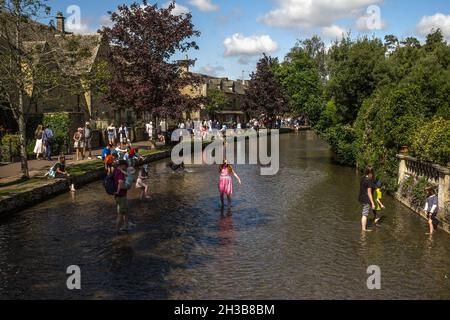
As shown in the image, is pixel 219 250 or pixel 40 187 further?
pixel 40 187

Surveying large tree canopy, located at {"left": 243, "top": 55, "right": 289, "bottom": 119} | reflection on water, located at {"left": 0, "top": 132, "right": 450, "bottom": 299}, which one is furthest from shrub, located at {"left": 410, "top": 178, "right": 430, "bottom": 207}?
large tree canopy, located at {"left": 243, "top": 55, "right": 289, "bottom": 119}

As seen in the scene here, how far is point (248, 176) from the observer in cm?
2372

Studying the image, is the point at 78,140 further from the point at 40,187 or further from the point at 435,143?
the point at 435,143

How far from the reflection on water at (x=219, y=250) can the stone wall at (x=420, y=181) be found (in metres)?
0.48

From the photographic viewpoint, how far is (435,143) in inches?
583

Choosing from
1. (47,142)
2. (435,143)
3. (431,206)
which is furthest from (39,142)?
(431,206)

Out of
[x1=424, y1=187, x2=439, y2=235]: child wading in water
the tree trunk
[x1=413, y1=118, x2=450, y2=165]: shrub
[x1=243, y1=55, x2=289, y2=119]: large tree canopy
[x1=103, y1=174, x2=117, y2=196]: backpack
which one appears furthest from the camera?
[x1=243, y1=55, x2=289, y2=119]: large tree canopy

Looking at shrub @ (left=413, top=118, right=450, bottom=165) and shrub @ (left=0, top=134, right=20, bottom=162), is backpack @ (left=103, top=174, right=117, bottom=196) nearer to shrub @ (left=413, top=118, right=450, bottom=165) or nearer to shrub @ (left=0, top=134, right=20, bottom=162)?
shrub @ (left=413, top=118, right=450, bottom=165)

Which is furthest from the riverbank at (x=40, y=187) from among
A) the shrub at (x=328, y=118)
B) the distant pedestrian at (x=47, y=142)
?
the shrub at (x=328, y=118)

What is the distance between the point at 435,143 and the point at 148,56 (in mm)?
23422

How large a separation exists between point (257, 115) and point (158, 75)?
38.3m

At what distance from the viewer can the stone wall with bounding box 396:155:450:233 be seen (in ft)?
43.4

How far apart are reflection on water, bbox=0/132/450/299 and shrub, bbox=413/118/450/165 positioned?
74.3 inches
